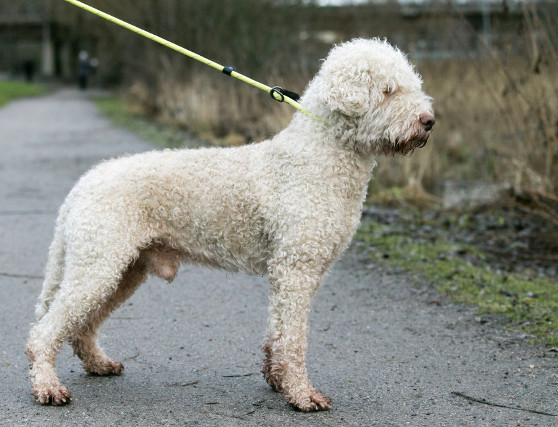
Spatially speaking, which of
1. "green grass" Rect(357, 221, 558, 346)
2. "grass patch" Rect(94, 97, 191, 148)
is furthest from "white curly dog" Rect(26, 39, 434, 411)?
"grass patch" Rect(94, 97, 191, 148)

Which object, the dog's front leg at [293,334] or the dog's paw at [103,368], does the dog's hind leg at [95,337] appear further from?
the dog's front leg at [293,334]

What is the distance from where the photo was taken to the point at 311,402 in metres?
4.04

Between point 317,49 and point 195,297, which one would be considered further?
point 317,49

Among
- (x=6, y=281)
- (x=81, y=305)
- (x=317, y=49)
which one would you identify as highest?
(x=317, y=49)

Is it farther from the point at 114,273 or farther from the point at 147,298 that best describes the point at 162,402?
the point at 147,298

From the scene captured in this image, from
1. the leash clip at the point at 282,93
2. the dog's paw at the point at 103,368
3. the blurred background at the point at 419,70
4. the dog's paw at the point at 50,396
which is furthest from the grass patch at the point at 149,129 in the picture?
the dog's paw at the point at 50,396

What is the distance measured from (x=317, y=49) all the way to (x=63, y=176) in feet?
21.2

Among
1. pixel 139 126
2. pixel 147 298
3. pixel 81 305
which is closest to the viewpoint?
pixel 81 305

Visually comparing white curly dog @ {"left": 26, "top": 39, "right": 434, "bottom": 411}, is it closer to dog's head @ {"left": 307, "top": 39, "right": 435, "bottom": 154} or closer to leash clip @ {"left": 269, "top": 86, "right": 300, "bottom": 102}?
dog's head @ {"left": 307, "top": 39, "right": 435, "bottom": 154}

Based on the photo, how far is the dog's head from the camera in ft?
13.2

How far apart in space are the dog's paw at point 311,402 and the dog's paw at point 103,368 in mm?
1175


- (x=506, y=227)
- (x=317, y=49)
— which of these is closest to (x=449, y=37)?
(x=317, y=49)

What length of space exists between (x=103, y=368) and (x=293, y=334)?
1.26m

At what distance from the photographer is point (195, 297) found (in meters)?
6.29
